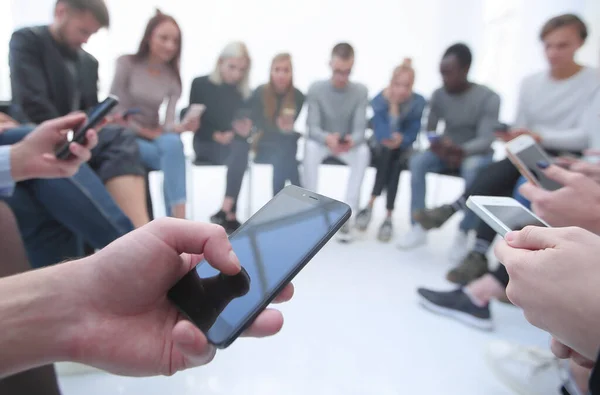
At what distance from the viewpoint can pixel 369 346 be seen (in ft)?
3.03

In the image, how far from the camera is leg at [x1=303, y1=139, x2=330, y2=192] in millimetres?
1836

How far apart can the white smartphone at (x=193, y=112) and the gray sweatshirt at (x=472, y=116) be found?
120 centimetres

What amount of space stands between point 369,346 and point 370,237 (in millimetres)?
876

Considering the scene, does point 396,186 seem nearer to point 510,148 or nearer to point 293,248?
point 510,148

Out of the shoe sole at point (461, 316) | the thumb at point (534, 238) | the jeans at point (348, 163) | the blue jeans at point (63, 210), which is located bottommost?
the shoe sole at point (461, 316)

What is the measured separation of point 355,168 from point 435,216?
48 centimetres

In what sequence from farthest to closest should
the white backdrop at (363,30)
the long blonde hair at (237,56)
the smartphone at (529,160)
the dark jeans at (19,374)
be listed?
the white backdrop at (363,30)
the long blonde hair at (237,56)
the smartphone at (529,160)
the dark jeans at (19,374)

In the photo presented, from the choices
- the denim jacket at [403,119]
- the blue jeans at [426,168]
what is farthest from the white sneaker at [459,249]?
the denim jacket at [403,119]

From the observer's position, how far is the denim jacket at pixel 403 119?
192cm

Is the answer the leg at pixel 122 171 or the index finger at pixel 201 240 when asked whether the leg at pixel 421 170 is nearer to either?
the leg at pixel 122 171

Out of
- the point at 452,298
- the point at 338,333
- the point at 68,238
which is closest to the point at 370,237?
the point at 452,298

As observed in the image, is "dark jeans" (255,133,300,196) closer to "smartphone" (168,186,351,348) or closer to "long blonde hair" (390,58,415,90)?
"long blonde hair" (390,58,415,90)

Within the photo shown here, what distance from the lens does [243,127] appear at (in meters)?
1.79

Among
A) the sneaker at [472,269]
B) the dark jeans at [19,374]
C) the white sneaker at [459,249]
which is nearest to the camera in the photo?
the dark jeans at [19,374]
